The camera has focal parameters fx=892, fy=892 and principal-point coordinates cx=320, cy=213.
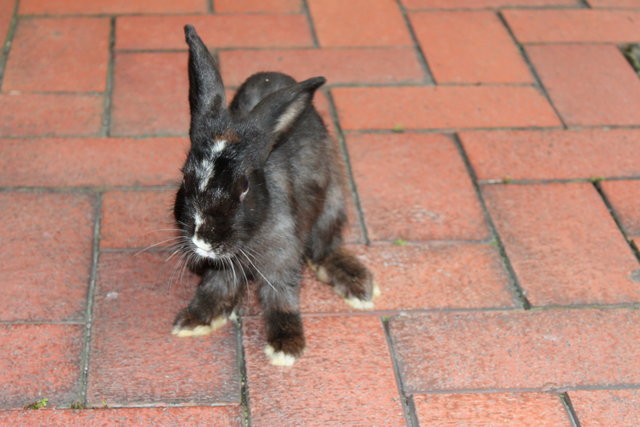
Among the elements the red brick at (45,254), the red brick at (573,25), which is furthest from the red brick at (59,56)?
the red brick at (573,25)

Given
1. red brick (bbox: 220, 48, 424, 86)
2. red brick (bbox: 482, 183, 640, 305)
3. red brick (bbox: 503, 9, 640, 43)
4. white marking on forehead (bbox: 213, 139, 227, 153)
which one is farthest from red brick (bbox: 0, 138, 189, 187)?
red brick (bbox: 503, 9, 640, 43)

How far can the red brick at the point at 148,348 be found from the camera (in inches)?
114

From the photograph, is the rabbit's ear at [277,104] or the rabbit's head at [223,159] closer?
the rabbit's head at [223,159]

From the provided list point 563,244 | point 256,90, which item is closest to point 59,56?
point 256,90

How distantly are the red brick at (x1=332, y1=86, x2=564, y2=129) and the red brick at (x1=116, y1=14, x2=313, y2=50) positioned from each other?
0.54 m

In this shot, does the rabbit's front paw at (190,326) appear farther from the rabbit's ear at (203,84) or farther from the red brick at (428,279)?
the rabbit's ear at (203,84)

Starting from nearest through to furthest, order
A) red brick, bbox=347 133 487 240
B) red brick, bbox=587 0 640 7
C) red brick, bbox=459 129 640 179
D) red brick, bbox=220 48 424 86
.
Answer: red brick, bbox=347 133 487 240
red brick, bbox=459 129 640 179
red brick, bbox=220 48 424 86
red brick, bbox=587 0 640 7

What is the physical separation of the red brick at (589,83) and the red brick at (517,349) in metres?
1.32

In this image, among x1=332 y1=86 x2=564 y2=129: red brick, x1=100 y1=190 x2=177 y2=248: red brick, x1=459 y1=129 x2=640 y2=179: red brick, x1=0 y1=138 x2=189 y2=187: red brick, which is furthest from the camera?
x1=332 y1=86 x2=564 y2=129: red brick

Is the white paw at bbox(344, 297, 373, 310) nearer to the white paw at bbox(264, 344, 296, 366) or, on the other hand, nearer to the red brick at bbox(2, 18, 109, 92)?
the white paw at bbox(264, 344, 296, 366)

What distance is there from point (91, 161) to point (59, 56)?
909 mm

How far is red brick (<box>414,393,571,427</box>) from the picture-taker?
2861mm

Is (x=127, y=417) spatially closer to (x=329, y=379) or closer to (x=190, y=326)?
(x=190, y=326)

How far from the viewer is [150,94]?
4.23 meters
